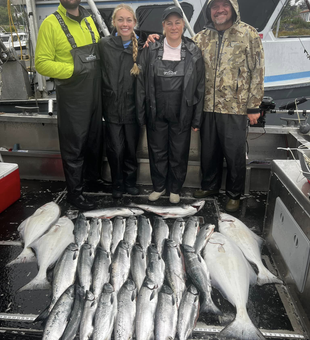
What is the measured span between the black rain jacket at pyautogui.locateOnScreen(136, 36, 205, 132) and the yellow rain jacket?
673 mm

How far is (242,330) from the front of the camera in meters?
1.82

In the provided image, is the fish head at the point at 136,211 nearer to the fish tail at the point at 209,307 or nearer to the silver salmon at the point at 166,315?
the silver salmon at the point at 166,315

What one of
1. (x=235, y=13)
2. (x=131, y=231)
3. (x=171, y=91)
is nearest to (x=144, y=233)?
(x=131, y=231)

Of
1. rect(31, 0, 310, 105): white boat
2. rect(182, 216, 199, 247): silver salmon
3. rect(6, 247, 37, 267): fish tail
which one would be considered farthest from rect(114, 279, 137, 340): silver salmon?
rect(31, 0, 310, 105): white boat

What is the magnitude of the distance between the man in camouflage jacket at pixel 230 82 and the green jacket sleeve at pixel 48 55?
4.65ft

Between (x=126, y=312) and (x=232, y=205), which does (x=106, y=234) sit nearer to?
(x=126, y=312)

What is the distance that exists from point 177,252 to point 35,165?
2.62 m

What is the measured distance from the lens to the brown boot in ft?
11.0

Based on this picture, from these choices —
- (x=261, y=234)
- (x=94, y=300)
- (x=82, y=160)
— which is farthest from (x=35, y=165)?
(x=261, y=234)

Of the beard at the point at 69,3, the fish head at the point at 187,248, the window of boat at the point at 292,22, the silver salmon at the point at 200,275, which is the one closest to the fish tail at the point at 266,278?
the silver salmon at the point at 200,275

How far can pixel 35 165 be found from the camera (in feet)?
13.6

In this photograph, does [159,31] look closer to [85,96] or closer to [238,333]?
[85,96]

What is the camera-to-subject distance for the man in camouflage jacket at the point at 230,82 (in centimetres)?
296

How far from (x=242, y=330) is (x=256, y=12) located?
6895mm
